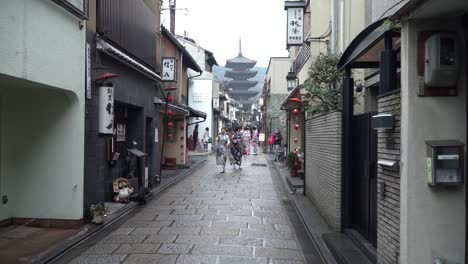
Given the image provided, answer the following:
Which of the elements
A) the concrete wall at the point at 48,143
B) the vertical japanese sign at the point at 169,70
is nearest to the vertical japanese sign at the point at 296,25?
the vertical japanese sign at the point at 169,70

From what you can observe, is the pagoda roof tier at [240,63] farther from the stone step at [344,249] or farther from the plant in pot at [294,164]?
the stone step at [344,249]

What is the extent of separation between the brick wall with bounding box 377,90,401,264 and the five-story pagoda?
8864 centimetres

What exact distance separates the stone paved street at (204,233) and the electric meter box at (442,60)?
12.2 feet

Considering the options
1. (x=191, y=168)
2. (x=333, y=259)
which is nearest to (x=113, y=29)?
(x=333, y=259)

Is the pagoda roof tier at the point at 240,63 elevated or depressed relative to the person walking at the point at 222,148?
elevated

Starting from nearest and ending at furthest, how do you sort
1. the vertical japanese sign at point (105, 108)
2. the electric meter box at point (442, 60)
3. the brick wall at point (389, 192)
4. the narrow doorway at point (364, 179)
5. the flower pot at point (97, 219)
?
the electric meter box at point (442, 60) < the brick wall at point (389, 192) < the narrow doorway at point (364, 179) < the flower pot at point (97, 219) < the vertical japanese sign at point (105, 108)

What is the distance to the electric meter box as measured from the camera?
416cm

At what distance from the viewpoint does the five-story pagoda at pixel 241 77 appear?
95.4 meters

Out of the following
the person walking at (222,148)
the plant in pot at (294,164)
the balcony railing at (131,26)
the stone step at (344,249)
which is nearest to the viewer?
the stone step at (344,249)

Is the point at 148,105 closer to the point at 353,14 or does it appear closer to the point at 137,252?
the point at 353,14

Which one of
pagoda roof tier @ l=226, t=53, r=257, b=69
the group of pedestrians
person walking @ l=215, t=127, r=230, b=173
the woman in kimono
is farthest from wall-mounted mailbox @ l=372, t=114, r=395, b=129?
pagoda roof tier @ l=226, t=53, r=257, b=69

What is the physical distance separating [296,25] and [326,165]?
998 centimetres

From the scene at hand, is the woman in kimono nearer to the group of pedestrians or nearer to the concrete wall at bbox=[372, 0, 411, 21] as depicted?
the group of pedestrians

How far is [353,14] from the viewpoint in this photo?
11.4 metres
